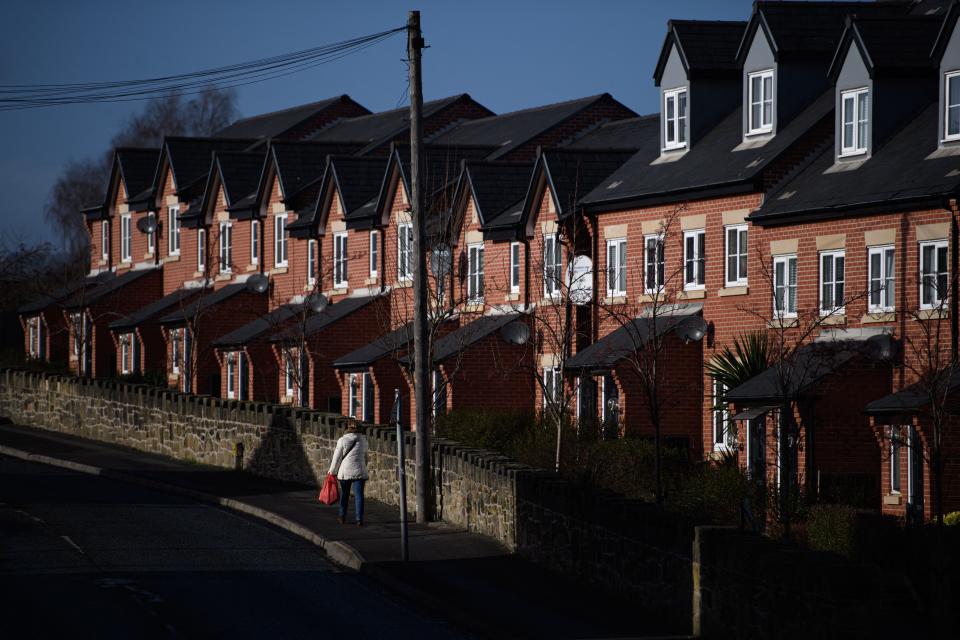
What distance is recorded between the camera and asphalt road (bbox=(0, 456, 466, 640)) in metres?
17.8

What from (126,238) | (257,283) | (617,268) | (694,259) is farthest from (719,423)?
(126,238)

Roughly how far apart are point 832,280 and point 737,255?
2.99 m

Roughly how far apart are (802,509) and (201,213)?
32.2m

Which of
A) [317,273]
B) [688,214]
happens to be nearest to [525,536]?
[688,214]

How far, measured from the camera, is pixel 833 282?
31.3 metres

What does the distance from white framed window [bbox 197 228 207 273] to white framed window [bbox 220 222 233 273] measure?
48.5 inches

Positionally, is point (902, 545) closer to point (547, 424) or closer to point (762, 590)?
point (762, 590)

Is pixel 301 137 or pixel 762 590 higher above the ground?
pixel 301 137

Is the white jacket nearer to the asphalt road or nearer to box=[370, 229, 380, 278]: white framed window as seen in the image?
the asphalt road

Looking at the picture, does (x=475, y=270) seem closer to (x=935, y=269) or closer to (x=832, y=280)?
(x=832, y=280)

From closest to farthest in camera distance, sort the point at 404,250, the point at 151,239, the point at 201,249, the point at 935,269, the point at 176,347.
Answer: the point at 935,269 → the point at 404,250 → the point at 176,347 → the point at 201,249 → the point at 151,239

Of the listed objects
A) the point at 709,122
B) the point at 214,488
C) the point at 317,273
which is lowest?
the point at 214,488

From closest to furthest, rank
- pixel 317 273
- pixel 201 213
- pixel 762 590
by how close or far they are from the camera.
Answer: pixel 762 590 → pixel 317 273 → pixel 201 213

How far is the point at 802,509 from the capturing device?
27625mm
